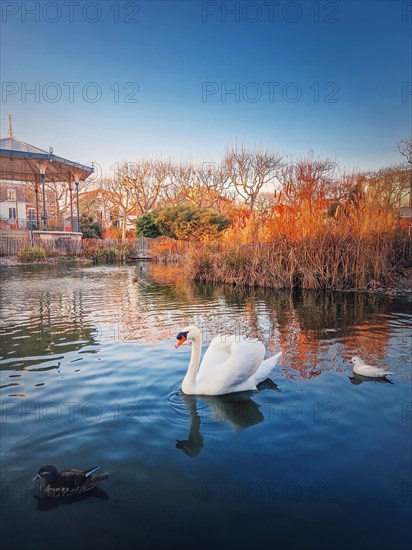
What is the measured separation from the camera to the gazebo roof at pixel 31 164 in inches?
948

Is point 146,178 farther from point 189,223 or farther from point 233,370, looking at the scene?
point 233,370

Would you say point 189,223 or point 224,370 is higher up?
point 189,223

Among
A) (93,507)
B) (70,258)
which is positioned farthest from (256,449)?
(70,258)

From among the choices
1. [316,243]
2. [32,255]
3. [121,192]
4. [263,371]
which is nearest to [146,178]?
[121,192]

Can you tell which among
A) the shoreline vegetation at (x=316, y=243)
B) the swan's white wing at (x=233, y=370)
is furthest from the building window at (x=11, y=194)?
the swan's white wing at (x=233, y=370)

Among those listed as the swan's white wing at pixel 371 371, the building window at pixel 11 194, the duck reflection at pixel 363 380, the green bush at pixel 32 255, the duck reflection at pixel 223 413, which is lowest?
the duck reflection at pixel 223 413

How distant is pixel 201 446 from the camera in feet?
11.1

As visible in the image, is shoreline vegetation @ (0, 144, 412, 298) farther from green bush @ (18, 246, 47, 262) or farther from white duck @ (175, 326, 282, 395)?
green bush @ (18, 246, 47, 262)

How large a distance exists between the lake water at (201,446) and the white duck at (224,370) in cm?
12

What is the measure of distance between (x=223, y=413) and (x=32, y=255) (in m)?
22.1

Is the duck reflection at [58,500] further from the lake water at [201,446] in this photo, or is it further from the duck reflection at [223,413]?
the duck reflection at [223,413]

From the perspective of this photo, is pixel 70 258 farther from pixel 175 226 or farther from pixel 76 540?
pixel 76 540

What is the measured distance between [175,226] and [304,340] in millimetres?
22037

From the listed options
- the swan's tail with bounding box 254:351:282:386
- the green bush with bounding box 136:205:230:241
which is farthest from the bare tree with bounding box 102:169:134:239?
the swan's tail with bounding box 254:351:282:386
